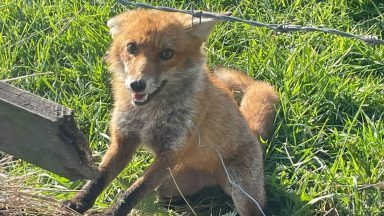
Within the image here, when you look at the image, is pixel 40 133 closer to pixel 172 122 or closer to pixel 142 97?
pixel 142 97

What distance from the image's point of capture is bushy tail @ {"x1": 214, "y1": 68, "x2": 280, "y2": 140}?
Result: 470 cm

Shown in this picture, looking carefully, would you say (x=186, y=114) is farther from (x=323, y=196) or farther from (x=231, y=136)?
(x=323, y=196)

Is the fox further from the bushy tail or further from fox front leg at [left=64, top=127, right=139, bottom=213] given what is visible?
the bushy tail

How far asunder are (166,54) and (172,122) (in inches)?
17.9

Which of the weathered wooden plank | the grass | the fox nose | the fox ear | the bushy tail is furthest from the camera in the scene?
the bushy tail

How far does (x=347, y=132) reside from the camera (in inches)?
181

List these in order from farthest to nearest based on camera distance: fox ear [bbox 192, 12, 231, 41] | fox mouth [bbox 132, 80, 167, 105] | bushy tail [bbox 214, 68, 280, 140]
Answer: bushy tail [bbox 214, 68, 280, 140], fox ear [bbox 192, 12, 231, 41], fox mouth [bbox 132, 80, 167, 105]

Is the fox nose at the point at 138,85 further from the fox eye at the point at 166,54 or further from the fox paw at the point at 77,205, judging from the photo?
the fox paw at the point at 77,205

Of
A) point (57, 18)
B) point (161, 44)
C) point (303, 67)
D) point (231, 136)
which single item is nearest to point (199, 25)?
point (161, 44)

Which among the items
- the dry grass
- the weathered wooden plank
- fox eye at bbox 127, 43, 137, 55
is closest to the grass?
the dry grass

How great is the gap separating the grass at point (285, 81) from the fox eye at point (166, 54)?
3.25 ft

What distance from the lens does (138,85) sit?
3629 mm

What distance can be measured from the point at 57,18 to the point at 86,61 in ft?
1.80

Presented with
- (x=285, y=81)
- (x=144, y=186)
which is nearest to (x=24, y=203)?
(x=144, y=186)
